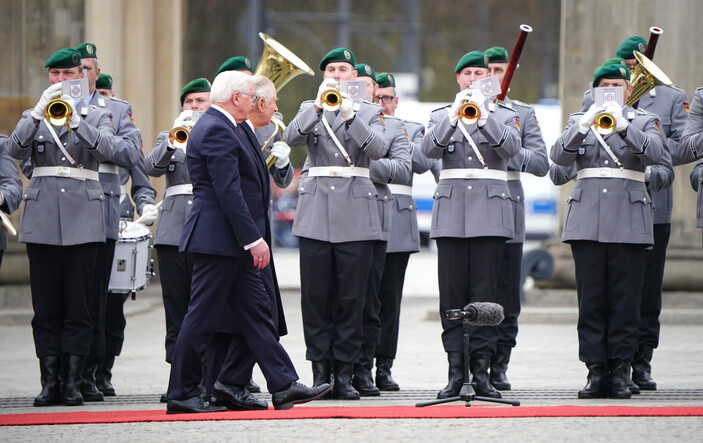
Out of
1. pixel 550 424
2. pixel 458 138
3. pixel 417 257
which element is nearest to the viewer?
pixel 550 424

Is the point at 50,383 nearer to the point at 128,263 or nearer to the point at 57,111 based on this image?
the point at 128,263

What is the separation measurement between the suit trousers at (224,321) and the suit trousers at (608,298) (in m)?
2.07

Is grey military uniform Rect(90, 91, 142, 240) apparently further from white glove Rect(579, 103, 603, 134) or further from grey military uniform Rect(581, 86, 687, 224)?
grey military uniform Rect(581, 86, 687, 224)

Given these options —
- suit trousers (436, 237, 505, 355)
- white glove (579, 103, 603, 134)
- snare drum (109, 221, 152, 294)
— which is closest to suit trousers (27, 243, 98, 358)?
snare drum (109, 221, 152, 294)

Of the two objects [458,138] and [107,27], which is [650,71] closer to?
[458,138]

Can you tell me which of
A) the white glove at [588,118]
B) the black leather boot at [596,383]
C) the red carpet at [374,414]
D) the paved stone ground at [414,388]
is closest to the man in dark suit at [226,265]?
the red carpet at [374,414]

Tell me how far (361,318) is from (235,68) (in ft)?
6.13

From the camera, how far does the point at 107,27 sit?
18531 millimetres

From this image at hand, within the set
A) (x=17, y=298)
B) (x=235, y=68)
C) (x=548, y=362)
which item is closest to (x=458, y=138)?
(x=235, y=68)

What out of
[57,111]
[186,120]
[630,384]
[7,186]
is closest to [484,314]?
[630,384]

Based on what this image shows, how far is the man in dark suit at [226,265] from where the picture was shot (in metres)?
9.04

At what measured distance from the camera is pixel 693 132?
34.9 feet

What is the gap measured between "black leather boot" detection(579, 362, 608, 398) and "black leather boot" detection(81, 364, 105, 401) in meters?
3.08

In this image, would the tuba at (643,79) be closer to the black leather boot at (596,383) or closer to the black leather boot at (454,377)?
the black leather boot at (596,383)
